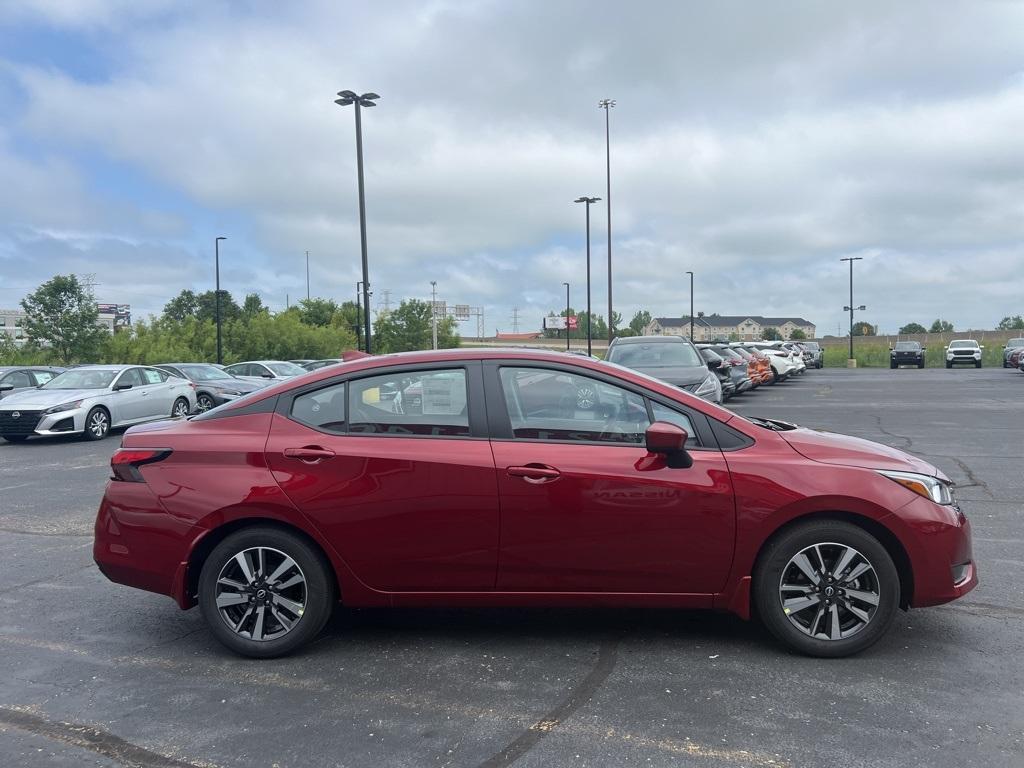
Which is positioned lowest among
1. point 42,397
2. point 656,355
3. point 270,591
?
point 270,591

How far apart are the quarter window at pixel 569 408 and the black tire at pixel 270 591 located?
1250 mm

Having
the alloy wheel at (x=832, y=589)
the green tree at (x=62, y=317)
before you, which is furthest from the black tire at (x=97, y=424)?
the green tree at (x=62, y=317)

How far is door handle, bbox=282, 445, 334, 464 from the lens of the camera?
437cm

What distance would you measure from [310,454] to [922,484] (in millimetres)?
3110

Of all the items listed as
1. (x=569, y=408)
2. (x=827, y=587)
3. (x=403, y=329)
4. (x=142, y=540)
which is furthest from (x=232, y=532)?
(x=403, y=329)

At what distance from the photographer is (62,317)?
118ft

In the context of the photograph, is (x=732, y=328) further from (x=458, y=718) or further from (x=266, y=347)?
(x=458, y=718)

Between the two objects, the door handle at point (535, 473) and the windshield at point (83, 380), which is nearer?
the door handle at point (535, 473)

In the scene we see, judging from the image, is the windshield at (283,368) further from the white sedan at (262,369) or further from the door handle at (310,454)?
the door handle at (310,454)

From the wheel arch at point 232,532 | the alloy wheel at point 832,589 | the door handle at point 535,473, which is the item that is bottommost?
the alloy wheel at point 832,589

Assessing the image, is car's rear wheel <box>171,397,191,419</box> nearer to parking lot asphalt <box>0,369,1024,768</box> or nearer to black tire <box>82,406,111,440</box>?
black tire <box>82,406,111,440</box>

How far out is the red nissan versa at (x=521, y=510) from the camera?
4199 mm

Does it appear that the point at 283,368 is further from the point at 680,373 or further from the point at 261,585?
the point at 261,585

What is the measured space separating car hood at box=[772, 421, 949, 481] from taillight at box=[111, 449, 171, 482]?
3.30 m
